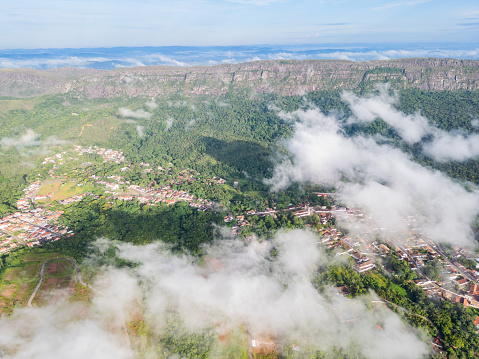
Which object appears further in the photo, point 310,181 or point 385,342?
point 310,181

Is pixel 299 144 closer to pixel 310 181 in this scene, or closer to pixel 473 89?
pixel 310 181

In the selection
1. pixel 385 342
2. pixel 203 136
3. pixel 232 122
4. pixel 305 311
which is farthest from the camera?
pixel 232 122

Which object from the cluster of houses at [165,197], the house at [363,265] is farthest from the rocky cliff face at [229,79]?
the house at [363,265]

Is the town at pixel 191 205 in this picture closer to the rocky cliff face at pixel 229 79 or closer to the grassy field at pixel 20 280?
the grassy field at pixel 20 280

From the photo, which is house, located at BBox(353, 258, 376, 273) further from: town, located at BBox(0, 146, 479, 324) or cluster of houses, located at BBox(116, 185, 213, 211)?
cluster of houses, located at BBox(116, 185, 213, 211)

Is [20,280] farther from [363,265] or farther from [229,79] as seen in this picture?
[229,79]

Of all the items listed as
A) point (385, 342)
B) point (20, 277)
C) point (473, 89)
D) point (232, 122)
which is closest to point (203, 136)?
point (232, 122)

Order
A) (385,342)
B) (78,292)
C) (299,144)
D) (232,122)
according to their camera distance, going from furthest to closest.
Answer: (232,122), (299,144), (78,292), (385,342)

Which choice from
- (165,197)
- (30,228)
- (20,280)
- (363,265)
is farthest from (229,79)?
(20,280)

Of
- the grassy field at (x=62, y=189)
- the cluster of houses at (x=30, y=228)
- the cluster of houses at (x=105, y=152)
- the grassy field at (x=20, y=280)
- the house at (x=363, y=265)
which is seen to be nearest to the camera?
the grassy field at (x=20, y=280)
